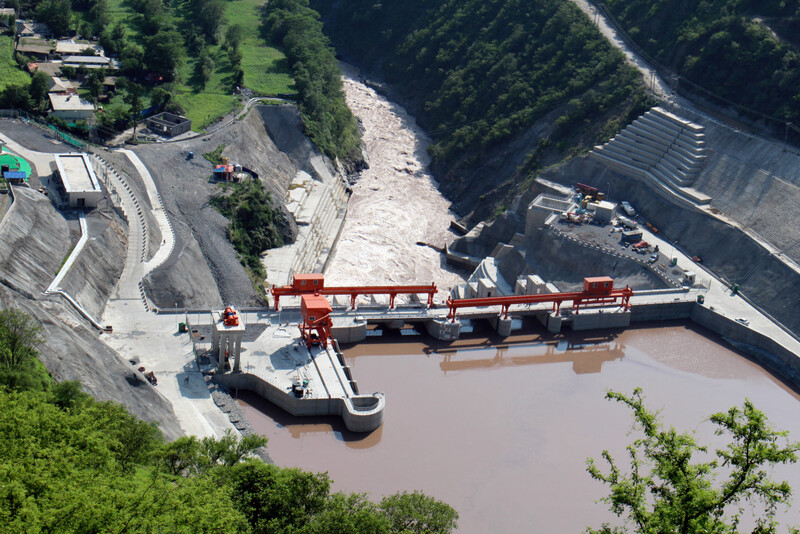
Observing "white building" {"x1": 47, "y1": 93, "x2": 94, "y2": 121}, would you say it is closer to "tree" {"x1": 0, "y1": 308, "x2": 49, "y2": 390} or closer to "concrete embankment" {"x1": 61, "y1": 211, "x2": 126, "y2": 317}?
"concrete embankment" {"x1": 61, "y1": 211, "x2": 126, "y2": 317}

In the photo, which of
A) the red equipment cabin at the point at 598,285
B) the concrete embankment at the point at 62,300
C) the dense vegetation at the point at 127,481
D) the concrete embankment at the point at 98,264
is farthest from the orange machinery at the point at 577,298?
the dense vegetation at the point at 127,481

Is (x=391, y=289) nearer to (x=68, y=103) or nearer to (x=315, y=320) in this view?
(x=315, y=320)

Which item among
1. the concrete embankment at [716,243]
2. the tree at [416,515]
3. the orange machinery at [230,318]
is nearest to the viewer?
the tree at [416,515]

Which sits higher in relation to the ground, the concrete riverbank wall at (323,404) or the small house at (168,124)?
the concrete riverbank wall at (323,404)

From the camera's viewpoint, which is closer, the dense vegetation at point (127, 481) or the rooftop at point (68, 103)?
the dense vegetation at point (127, 481)

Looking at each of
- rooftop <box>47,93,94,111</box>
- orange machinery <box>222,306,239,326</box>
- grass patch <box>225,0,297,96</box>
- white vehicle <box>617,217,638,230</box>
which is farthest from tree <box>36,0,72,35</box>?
white vehicle <box>617,217,638,230</box>

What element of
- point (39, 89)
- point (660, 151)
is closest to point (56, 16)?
point (39, 89)

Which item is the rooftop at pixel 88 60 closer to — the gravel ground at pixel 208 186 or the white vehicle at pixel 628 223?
the gravel ground at pixel 208 186
